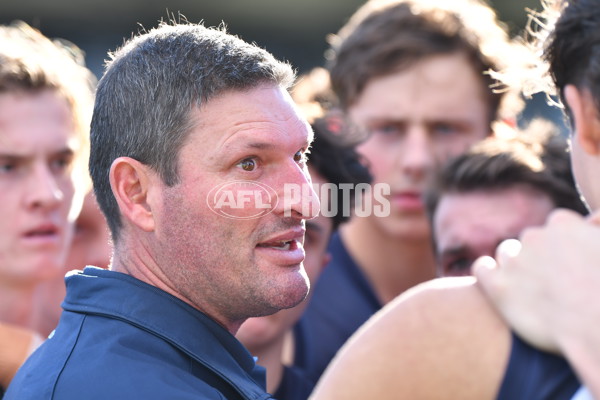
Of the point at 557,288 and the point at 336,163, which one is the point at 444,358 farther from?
the point at 336,163

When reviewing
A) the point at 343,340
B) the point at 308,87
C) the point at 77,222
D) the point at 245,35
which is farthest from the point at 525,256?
the point at 245,35

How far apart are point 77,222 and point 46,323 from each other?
0.72 m

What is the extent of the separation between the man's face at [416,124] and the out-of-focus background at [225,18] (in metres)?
8.01

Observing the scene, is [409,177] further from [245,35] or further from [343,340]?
[245,35]

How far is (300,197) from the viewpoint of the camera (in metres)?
2.02

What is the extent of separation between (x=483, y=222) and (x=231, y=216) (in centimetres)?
150

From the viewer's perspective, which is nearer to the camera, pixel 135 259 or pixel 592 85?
pixel 592 85

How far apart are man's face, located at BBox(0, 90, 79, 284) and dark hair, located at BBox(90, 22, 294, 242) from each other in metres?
1.23

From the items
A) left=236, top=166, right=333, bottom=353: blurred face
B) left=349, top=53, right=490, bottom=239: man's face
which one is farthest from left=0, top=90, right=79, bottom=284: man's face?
left=349, top=53, right=490, bottom=239: man's face

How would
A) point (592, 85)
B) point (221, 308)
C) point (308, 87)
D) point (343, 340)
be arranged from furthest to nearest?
point (308, 87) < point (343, 340) < point (221, 308) < point (592, 85)

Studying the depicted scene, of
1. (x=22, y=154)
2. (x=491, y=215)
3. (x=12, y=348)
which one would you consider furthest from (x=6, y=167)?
(x=491, y=215)

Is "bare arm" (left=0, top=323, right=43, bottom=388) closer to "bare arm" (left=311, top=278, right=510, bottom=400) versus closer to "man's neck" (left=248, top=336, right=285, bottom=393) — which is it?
"man's neck" (left=248, top=336, right=285, bottom=393)

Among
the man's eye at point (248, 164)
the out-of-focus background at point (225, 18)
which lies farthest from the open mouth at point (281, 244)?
the out-of-focus background at point (225, 18)

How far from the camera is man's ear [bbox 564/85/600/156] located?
1.62 m
